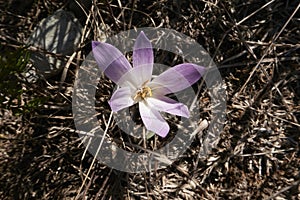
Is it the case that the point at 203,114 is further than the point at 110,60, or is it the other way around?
the point at 203,114

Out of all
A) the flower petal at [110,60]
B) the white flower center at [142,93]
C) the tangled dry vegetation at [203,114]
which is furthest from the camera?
the tangled dry vegetation at [203,114]

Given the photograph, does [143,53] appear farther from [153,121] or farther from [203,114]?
[203,114]

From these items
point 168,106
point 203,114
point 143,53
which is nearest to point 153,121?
point 168,106

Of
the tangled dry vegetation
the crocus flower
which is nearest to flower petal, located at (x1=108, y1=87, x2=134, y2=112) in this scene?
the crocus flower

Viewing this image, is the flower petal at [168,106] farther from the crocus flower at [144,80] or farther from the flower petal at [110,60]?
the flower petal at [110,60]

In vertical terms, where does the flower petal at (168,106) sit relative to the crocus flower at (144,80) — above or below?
below

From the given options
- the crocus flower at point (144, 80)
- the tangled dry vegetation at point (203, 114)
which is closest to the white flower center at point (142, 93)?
the crocus flower at point (144, 80)

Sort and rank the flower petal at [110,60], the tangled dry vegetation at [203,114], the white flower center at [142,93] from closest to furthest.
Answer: the flower petal at [110,60]
the white flower center at [142,93]
the tangled dry vegetation at [203,114]
